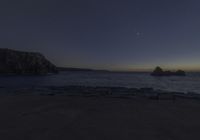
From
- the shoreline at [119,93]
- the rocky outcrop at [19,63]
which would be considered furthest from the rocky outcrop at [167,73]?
the shoreline at [119,93]

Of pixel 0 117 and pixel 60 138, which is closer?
pixel 60 138

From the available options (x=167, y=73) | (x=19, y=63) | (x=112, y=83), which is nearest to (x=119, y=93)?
(x=112, y=83)

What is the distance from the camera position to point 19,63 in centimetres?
11338

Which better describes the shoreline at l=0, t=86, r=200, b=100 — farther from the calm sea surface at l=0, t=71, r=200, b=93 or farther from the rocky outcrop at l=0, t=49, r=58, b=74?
the rocky outcrop at l=0, t=49, r=58, b=74

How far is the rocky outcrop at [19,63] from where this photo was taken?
107375mm

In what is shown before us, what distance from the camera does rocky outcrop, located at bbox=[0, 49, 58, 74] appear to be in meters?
107

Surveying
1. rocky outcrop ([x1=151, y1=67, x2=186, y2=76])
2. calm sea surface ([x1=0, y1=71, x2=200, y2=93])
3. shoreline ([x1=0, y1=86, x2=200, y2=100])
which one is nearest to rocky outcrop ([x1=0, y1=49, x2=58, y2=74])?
calm sea surface ([x1=0, y1=71, x2=200, y2=93])

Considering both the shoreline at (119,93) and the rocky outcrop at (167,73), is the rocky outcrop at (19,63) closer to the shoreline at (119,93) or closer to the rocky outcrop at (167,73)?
the rocky outcrop at (167,73)

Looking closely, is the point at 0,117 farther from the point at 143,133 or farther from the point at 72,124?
the point at 143,133

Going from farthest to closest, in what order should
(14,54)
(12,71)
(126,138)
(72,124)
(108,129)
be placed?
(14,54) < (12,71) < (72,124) < (108,129) < (126,138)

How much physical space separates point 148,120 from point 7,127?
5977mm

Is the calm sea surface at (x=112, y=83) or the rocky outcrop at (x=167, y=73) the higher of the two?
the rocky outcrop at (x=167, y=73)

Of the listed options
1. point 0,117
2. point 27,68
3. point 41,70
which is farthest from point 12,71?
point 0,117

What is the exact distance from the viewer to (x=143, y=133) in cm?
540
